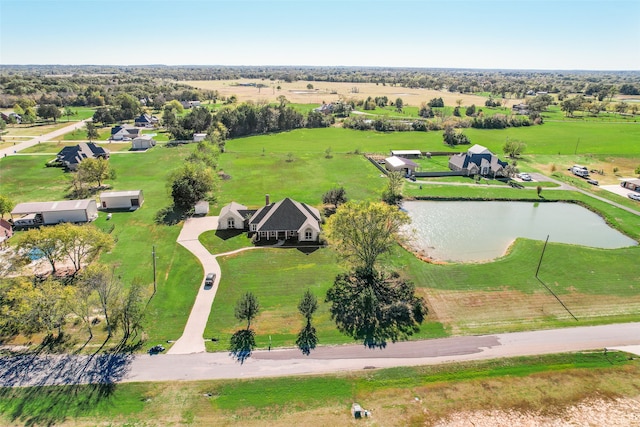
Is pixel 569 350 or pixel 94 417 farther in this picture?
pixel 569 350

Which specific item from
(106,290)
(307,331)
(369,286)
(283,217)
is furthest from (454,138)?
(106,290)

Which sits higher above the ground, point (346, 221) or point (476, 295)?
point (346, 221)

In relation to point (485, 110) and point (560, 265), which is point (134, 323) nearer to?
point (560, 265)

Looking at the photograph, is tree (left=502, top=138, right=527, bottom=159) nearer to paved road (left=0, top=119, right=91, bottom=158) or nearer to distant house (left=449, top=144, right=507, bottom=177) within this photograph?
distant house (left=449, top=144, right=507, bottom=177)

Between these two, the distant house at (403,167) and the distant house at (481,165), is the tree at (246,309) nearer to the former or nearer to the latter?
the distant house at (403,167)

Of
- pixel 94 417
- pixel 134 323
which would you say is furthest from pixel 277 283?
pixel 94 417

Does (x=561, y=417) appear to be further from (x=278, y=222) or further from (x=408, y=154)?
(x=408, y=154)
